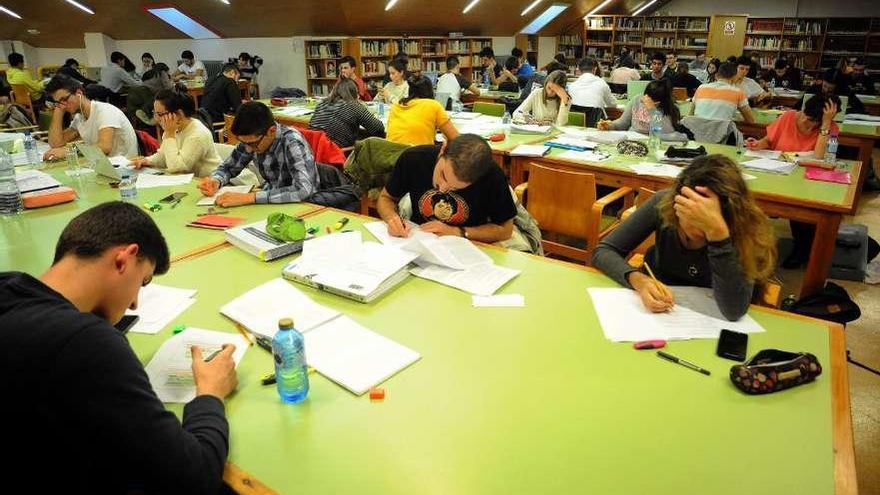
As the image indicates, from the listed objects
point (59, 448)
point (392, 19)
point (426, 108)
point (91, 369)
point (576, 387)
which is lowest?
point (576, 387)

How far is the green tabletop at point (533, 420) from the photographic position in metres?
1.09

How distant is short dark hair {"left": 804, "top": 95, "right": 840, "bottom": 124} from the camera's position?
12.5 feet

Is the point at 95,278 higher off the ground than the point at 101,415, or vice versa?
the point at 95,278

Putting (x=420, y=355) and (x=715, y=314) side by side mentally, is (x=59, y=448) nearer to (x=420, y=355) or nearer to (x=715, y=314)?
(x=420, y=355)

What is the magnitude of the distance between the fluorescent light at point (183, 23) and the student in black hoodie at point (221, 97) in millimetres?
4260

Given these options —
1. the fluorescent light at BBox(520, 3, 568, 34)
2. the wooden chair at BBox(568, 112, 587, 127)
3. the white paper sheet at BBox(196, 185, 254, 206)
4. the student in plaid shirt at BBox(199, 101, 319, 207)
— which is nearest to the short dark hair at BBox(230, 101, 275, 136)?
the student in plaid shirt at BBox(199, 101, 319, 207)

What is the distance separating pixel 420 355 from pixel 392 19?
9.92 meters

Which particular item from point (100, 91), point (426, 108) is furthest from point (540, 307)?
point (100, 91)

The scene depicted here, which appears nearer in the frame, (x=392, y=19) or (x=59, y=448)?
(x=59, y=448)

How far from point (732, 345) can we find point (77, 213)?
2834 mm

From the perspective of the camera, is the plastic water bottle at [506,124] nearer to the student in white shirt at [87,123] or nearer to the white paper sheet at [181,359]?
the student in white shirt at [87,123]

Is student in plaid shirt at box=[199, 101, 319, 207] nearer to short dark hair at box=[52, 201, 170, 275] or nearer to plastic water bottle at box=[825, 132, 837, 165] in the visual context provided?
short dark hair at box=[52, 201, 170, 275]

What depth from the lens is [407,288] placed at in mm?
1900

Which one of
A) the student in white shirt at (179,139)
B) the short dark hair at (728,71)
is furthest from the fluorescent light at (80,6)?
the short dark hair at (728,71)
